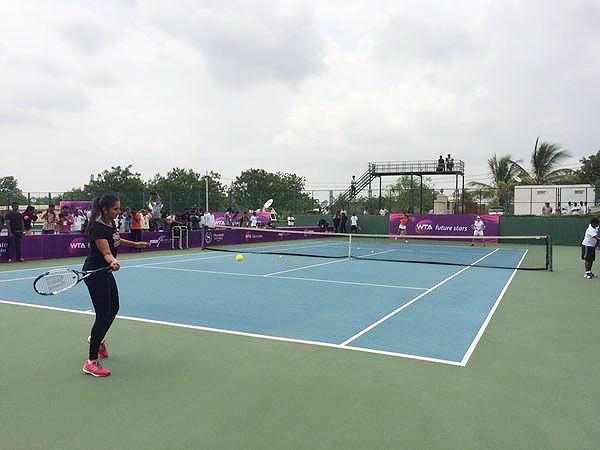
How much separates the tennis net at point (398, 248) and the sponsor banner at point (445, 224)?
2.28 feet

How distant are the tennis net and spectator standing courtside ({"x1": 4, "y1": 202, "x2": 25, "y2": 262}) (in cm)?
679

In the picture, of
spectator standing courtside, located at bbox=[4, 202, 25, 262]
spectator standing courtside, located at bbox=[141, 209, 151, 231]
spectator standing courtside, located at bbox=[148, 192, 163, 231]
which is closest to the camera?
spectator standing courtside, located at bbox=[4, 202, 25, 262]

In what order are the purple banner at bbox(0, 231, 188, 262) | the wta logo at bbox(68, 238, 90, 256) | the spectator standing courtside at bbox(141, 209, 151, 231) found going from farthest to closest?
the spectator standing courtside at bbox(141, 209, 151, 231) < the wta logo at bbox(68, 238, 90, 256) < the purple banner at bbox(0, 231, 188, 262)

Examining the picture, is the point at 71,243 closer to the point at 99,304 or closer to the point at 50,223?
the point at 50,223

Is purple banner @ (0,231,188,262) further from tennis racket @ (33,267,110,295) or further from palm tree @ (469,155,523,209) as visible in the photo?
palm tree @ (469,155,523,209)

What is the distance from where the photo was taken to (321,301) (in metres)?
8.49

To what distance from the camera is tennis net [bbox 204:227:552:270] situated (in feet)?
52.4

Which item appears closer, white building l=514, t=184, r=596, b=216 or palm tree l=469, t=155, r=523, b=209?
white building l=514, t=184, r=596, b=216

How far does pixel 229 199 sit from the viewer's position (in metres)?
29.5

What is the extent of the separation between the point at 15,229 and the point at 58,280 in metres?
11.3

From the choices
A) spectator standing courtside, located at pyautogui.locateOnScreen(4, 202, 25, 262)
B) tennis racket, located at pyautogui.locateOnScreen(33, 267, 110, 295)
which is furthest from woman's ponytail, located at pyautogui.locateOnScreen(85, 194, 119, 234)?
spectator standing courtside, located at pyautogui.locateOnScreen(4, 202, 25, 262)

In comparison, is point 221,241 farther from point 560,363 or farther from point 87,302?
point 560,363

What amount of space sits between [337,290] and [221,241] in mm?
13997

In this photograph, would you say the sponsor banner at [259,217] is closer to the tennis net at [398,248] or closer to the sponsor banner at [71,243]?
the tennis net at [398,248]
